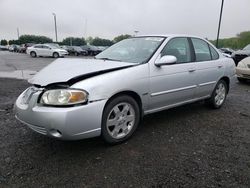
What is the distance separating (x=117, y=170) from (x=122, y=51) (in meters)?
2.16

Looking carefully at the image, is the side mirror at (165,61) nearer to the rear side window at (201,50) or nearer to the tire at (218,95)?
the rear side window at (201,50)

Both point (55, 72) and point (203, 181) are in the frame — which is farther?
point (55, 72)

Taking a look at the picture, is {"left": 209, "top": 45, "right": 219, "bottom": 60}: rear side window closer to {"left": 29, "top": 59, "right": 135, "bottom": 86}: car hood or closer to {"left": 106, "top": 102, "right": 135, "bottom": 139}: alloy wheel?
{"left": 29, "top": 59, "right": 135, "bottom": 86}: car hood

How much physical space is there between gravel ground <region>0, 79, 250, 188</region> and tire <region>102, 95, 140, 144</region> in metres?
0.14

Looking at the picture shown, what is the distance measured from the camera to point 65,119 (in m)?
2.79

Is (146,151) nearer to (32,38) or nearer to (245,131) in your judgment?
(245,131)

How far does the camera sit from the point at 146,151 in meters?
3.29

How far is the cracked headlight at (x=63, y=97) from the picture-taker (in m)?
2.87

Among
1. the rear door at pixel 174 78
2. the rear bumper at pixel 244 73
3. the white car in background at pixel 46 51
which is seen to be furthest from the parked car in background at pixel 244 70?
the white car in background at pixel 46 51

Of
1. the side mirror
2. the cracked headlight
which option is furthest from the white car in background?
the cracked headlight

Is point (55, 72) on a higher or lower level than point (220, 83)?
higher

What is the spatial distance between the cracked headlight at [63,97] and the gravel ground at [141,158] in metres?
0.72

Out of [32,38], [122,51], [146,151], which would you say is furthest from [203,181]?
[32,38]

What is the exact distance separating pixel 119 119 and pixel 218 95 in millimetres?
2798
